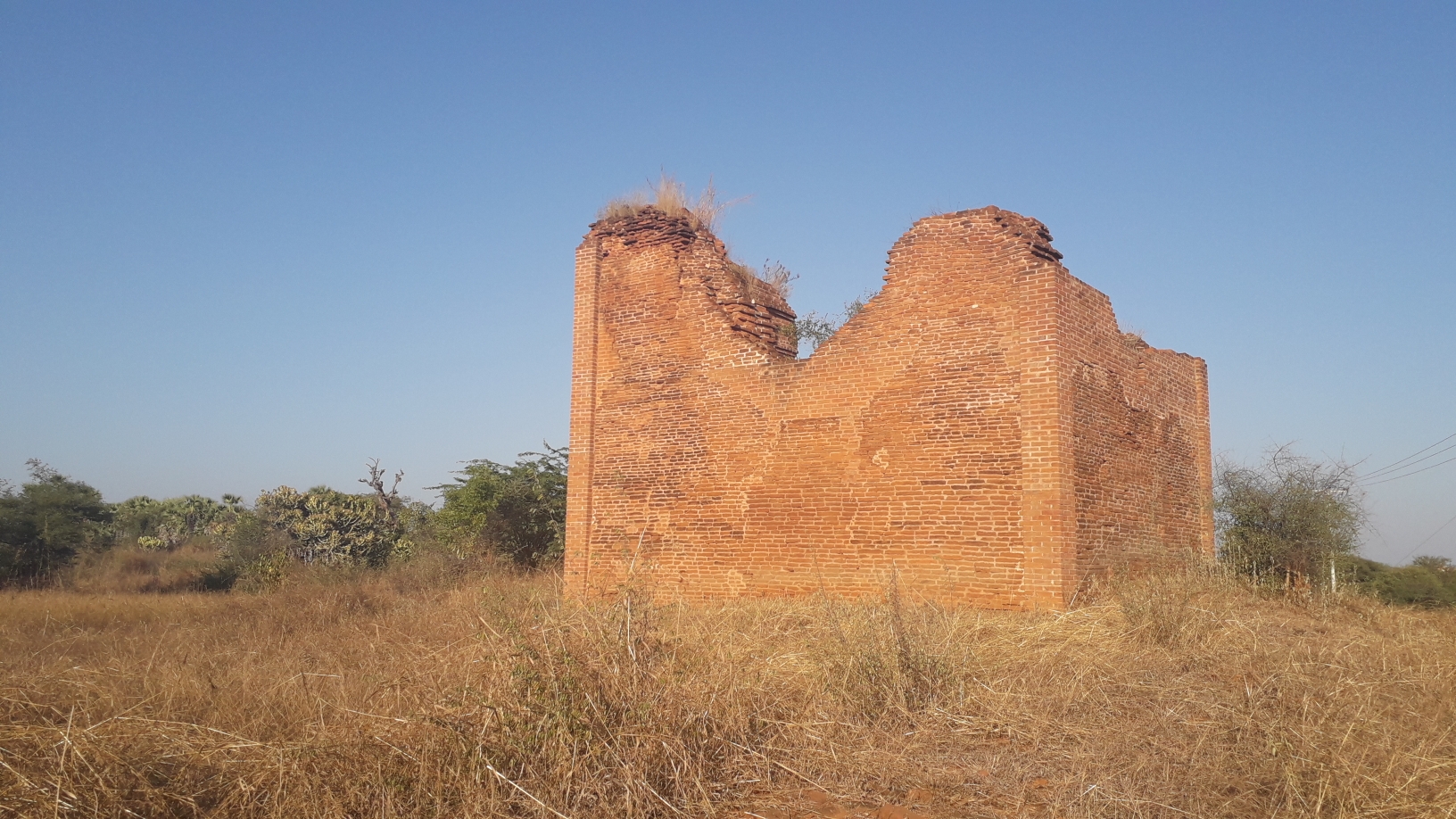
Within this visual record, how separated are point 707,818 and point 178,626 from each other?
9411 millimetres

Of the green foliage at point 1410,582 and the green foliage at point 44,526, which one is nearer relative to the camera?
the green foliage at point 1410,582

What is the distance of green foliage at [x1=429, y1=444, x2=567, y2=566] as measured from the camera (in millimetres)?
17844

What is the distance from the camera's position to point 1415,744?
4707 mm

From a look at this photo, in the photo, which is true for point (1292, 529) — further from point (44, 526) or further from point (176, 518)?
point (176, 518)

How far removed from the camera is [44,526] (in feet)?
66.4

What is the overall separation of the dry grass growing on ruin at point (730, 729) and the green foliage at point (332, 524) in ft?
55.6

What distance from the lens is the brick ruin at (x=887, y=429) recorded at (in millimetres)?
9781

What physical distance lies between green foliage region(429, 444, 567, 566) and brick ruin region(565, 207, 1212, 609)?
5.24m

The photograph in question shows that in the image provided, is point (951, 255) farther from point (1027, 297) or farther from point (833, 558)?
point (833, 558)

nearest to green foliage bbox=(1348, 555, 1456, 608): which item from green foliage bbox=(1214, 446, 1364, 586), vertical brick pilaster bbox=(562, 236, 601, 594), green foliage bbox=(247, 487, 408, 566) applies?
green foliage bbox=(1214, 446, 1364, 586)

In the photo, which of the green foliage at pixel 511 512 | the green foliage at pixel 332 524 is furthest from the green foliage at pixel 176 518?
the green foliage at pixel 511 512

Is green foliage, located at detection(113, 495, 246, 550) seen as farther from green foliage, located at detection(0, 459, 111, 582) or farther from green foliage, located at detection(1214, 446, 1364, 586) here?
green foliage, located at detection(1214, 446, 1364, 586)

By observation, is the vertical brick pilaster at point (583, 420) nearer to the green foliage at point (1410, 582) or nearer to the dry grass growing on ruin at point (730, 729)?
the dry grass growing on ruin at point (730, 729)

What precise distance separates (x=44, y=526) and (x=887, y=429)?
63.2ft
